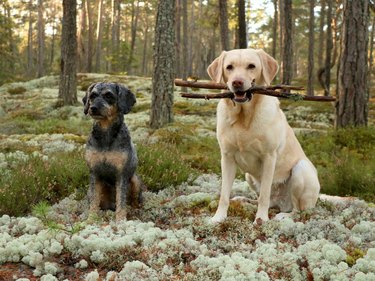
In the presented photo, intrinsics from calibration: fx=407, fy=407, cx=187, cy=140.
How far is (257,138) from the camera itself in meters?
5.03

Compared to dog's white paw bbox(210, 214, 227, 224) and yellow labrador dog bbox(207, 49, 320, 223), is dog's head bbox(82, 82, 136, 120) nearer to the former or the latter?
yellow labrador dog bbox(207, 49, 320, 223)

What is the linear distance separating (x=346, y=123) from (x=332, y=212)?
675cm

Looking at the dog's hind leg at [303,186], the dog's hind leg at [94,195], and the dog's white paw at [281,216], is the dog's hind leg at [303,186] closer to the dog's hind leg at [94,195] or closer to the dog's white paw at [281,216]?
the dog's white paw at [281,216]

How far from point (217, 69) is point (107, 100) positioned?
150cm

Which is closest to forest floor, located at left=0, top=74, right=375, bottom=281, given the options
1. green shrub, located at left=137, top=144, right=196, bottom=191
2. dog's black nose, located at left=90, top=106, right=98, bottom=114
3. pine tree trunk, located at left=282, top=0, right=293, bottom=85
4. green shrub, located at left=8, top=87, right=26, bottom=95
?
green shrub, located at left=137, top=144, right=196, bottom=191

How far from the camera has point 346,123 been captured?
11.8m

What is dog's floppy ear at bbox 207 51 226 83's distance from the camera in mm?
5172

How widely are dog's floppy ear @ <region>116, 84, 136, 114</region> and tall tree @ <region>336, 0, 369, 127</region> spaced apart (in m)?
8.06

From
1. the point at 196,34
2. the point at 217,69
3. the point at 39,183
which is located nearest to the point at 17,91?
the point at 39,183

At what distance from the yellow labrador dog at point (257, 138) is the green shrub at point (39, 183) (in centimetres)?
266

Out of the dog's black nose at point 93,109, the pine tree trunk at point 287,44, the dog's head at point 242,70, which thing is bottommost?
the dog's black nose at point 93,109

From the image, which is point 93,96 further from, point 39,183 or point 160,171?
point 160,171

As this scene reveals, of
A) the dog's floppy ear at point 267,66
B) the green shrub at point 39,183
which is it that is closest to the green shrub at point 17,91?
the green shrub at point 39,183

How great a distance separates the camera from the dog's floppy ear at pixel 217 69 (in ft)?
17.0
